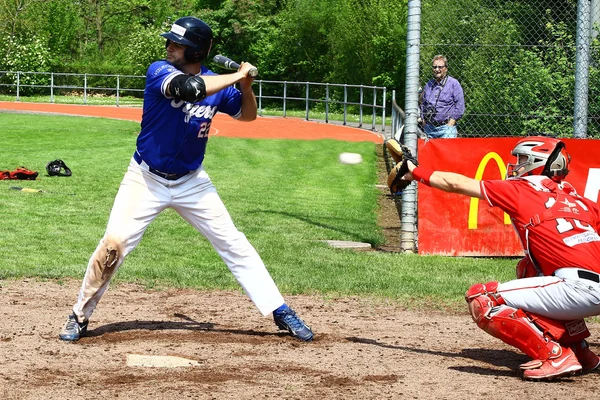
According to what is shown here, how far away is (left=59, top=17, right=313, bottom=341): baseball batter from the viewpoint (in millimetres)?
6266

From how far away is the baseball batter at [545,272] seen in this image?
18.5ft

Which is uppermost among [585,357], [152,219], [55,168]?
[152,219]

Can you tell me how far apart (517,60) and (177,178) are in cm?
608

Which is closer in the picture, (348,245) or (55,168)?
(348,245)

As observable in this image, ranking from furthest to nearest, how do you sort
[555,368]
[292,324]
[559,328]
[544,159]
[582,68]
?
[582,68] < [292,324] < [544,159] < [559,328] < [555,368]

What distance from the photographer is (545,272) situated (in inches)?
230

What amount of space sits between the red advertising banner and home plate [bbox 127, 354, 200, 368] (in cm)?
523

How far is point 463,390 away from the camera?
5.42 m

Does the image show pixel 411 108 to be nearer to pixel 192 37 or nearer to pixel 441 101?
pixel 441 101

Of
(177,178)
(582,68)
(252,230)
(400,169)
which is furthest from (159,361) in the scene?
(582,68)

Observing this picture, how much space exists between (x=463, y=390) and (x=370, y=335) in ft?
5.22

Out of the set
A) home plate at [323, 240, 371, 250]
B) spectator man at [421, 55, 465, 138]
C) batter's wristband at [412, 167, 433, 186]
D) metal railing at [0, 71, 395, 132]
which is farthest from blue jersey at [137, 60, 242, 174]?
metal railing at [0, 71, 395, 132]

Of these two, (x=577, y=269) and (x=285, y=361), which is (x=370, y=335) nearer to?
(x=285, y=361)

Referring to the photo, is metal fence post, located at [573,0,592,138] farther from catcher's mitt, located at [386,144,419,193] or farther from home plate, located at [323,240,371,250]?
catcher's mitt, located at [386,144,419,193]
